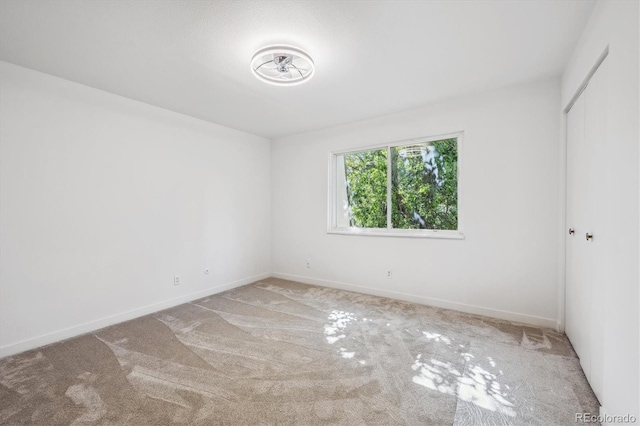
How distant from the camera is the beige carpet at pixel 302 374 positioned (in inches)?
66.0

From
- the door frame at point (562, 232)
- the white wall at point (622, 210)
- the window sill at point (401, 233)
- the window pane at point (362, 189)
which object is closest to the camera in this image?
the white wall at point (622, 210)

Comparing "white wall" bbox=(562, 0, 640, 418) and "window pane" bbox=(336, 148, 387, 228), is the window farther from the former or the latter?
"white wall" bbox=(562, 0, 640, 418)

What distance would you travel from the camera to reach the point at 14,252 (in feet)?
7.96

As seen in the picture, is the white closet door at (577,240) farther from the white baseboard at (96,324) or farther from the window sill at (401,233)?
the white baseboard at (96,324)

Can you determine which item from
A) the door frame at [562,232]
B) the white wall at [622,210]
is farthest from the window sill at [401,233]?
the white wall at [622,210]

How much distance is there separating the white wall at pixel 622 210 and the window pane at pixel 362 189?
2594 millimetres

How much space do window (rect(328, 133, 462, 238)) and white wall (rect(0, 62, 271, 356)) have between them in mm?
1809

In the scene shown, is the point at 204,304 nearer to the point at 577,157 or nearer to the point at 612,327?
the point at 612,327

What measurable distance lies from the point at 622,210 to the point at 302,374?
7.02 ft

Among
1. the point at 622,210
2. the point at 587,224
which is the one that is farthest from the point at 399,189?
the point at 622,210

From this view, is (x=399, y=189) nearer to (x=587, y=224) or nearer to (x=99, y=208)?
(x=587, y=224)

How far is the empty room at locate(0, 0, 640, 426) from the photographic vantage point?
1.72m

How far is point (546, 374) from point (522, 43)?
2526mm

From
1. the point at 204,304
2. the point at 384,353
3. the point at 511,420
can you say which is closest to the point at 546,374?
the point at 511,420
